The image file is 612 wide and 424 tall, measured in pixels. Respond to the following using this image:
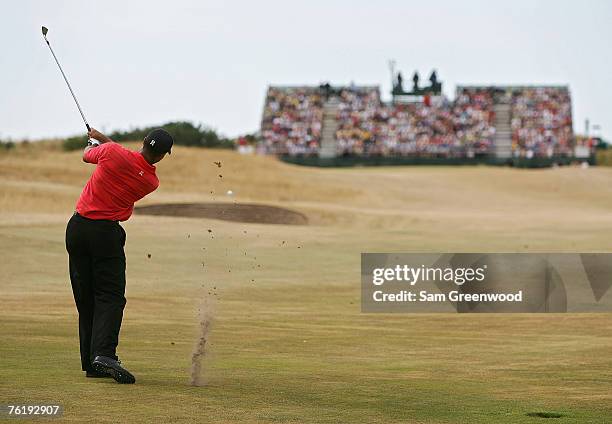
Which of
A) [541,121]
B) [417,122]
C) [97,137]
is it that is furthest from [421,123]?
[97,137]

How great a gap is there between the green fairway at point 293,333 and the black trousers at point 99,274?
42cm

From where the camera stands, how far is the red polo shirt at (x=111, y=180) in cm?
1127

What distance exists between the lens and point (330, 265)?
32.8 meters

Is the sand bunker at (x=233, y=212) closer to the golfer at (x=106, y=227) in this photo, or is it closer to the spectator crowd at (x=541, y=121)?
the golfer at (x=106, y=227)

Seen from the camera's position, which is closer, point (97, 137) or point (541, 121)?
point (97, 137)

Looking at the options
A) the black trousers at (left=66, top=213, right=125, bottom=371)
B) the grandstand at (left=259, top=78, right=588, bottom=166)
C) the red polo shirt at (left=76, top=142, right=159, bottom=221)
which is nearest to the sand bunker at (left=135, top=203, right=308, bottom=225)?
the black trousers at (left=66, top=213, right=125, bottom=371)

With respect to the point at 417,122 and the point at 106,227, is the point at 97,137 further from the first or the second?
the point at 417,122

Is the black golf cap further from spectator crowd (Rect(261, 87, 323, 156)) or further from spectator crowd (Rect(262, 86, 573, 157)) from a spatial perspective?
spectator crowd (Rect(261, 87, 323, 156))

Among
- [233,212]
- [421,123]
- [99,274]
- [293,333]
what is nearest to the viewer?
[99,274]

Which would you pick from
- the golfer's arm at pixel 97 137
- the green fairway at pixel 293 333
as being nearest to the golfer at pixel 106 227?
the golfer's arm at pixel 97 137

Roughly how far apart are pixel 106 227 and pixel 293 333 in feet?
22.9

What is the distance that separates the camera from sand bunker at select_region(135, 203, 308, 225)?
159 ft

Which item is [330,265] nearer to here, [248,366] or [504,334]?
[504,334]

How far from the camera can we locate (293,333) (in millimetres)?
17953
